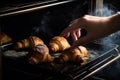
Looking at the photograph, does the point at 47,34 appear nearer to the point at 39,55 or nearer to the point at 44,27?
the point at 44,27

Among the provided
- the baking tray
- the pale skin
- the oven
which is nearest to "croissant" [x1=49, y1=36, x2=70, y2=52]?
the oven

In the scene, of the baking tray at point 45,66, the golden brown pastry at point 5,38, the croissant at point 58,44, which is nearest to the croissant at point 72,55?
the baking tray at point 45,66

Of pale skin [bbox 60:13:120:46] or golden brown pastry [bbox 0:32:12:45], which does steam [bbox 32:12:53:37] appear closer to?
golden brown pastry [bbox 0:32:12:45]

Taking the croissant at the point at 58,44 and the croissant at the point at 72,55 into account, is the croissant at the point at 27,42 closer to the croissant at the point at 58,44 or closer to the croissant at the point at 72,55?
the croissant at the point at 58,44

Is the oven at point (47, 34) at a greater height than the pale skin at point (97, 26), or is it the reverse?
the pale skin at point (97, 26)

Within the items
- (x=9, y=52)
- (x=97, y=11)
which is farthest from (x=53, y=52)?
(x=97, y=11)

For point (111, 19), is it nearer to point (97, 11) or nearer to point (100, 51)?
point (100, 51)

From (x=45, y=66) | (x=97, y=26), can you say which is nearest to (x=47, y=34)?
(x=45, y=66)

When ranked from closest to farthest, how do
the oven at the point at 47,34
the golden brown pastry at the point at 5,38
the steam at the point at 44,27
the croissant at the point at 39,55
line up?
1. the oven at the point at 47,34
2. the croissant at the point at 39,55
3. the golden brown pastry at the point at 5,38
4. the steam at the point at 44,27

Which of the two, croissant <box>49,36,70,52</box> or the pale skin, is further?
croissant <box>49,36,70,52</box>
